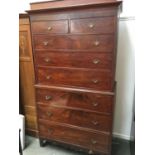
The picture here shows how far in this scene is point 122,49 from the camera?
1.88 meters

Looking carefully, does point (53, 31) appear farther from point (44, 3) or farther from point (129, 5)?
point (129, 5)

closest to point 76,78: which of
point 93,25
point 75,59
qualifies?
point 75,59

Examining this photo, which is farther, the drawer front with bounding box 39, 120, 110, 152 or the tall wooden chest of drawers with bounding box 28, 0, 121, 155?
the drawer front with bounding box 39, 120, 110, 152

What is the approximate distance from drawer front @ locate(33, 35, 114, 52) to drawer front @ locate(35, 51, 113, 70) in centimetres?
6

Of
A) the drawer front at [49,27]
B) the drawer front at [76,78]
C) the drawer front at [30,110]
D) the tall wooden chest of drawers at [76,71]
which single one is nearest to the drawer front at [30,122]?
the drawer front at [30,110]

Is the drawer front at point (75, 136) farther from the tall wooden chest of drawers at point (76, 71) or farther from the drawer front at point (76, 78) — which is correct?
the drawer front at point (76, 78)

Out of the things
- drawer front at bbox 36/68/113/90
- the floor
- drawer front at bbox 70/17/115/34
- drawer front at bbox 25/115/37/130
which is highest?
drawer front at bbox 70/17/115/34

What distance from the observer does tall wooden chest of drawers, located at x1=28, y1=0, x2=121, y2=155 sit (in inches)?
55.4

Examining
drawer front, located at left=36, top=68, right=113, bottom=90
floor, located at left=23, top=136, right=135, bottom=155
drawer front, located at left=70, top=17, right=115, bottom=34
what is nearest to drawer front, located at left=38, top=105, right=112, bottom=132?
drawer front, located at left=36, top=68, right=113, bottom=90

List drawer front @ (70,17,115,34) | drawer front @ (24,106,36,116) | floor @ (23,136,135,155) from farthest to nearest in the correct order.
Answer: drawer front @ (24,106,36,116) → floor @ (23,136,135,155) → drawer front @ (70,17,115,34)

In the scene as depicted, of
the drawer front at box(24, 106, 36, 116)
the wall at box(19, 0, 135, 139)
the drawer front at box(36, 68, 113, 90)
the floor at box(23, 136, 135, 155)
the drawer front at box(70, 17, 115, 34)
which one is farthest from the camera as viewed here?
the drawer front at box(24, 106, 36, 116)

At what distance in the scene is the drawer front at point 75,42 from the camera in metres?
1.41

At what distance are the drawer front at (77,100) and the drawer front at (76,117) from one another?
60mm

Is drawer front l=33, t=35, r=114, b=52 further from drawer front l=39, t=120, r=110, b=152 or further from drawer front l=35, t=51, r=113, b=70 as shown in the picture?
drawer front l=39, t=120, r=110, b=152
